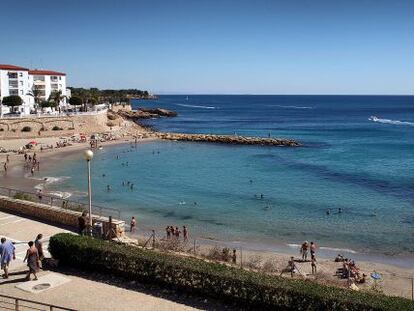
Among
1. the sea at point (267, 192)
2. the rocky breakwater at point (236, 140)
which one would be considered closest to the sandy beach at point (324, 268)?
the sea at point (267, 192)

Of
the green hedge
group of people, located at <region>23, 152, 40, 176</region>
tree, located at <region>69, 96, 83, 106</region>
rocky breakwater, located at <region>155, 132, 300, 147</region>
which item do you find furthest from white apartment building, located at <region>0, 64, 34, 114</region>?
the green hedge

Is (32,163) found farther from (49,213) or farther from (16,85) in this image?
(16,85)

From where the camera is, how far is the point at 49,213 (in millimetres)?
20625

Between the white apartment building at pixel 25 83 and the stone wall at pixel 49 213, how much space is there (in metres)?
55.1

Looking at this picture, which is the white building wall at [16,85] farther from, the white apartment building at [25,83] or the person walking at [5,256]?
the person walking at [5,256]

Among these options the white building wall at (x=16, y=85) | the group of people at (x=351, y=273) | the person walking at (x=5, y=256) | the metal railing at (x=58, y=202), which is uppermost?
the white building wall at (x=16, y=85)

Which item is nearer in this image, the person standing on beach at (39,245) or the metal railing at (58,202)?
the person standing on beach at (39,245)

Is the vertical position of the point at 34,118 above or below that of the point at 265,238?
above

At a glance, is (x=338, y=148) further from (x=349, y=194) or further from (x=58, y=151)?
(x=58, y=151)

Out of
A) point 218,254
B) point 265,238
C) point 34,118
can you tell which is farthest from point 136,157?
point 218,254

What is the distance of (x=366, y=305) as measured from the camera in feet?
36.2

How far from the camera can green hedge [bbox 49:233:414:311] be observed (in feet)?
37.4

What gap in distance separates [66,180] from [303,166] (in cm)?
2636

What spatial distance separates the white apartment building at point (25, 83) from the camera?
273 feet
